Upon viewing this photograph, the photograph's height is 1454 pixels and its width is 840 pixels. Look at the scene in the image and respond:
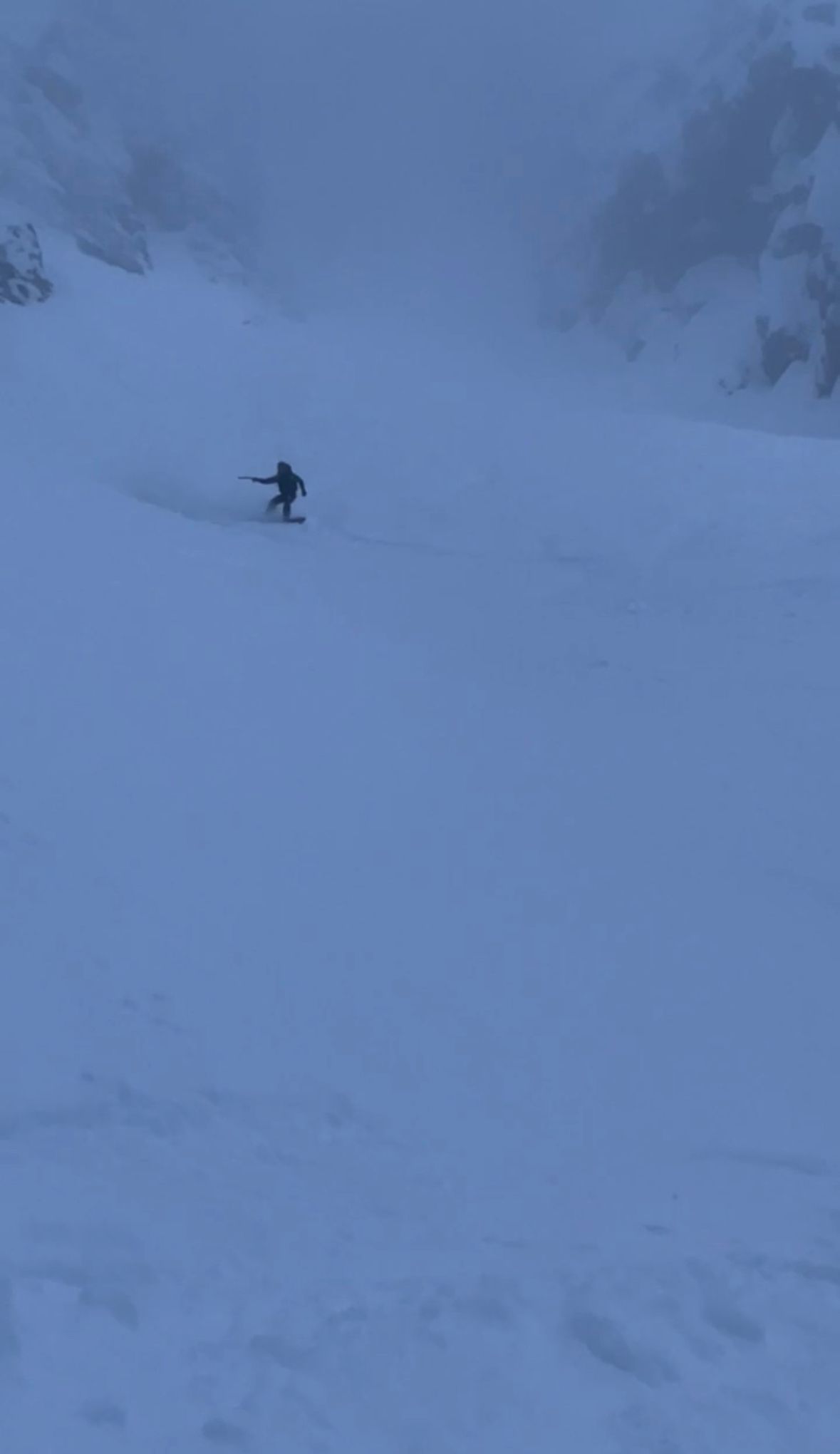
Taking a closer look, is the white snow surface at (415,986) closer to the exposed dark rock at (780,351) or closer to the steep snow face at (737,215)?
the exposed dark rock at (780,351)

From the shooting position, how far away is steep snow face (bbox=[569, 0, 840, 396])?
188ft

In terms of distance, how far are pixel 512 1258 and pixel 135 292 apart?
1405 inches

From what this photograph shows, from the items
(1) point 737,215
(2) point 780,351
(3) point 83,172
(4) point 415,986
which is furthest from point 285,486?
(1) point 737,215

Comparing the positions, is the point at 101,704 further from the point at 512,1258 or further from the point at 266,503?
the point at 266,503

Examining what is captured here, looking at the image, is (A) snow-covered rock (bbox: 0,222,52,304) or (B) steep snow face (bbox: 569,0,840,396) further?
(B) steep snow face (bbox: 569,0,840,396)

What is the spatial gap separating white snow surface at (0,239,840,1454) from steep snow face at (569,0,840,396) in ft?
139

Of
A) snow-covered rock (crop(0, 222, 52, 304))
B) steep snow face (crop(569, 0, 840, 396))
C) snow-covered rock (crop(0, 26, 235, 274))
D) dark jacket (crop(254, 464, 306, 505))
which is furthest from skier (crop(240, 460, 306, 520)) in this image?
steep snow face (crop(569, 0, 840, 396))

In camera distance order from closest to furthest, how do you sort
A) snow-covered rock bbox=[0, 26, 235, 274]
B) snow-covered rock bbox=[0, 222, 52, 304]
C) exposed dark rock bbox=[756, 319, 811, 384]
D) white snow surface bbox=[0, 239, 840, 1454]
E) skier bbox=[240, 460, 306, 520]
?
white snow surface bbox=[0, 239, 840, 1454], skier bbox=[240, 460, 306, 520], snow-covered rock bbox=[0, 222, 52, 304], snow-covered rock bbox=[0, 26, 235, 274], exposed dark rock bbox=[756, 319, 811, 384]

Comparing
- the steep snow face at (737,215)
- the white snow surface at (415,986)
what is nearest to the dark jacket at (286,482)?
the white snow surface at (415,986)

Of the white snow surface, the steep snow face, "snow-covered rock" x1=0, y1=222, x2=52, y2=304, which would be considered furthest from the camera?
the steep snow face

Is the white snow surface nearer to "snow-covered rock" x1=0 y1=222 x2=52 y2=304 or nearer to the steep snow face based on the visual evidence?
"snow-covered rock" x1=0 y1=222 x2=52 y2=304

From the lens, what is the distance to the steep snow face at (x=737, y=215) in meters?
57.2

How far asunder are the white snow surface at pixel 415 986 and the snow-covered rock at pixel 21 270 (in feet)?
46.8

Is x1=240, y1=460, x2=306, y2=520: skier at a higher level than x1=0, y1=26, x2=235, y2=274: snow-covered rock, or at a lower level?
lower
